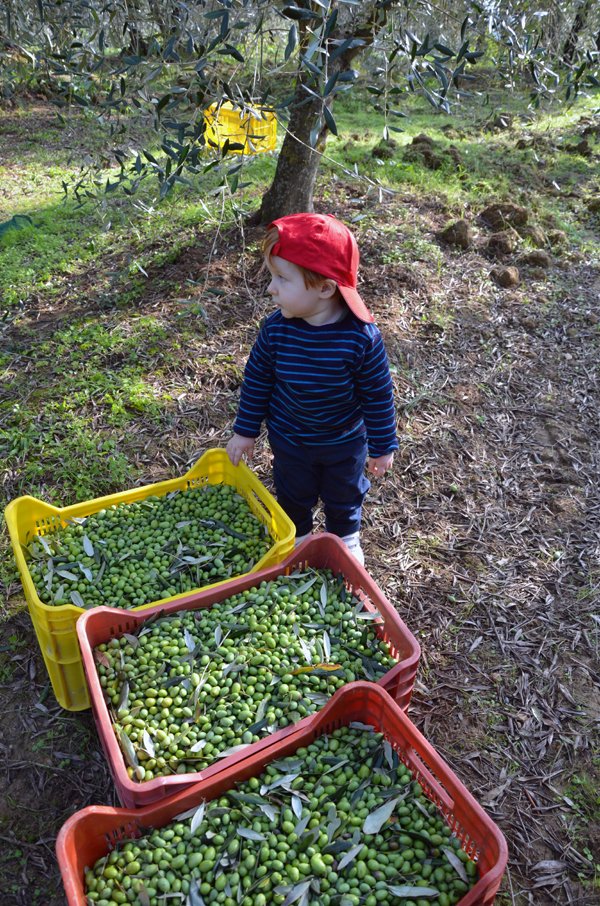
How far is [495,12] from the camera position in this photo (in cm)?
302

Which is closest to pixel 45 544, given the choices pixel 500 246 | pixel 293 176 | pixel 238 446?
pixel 238 446

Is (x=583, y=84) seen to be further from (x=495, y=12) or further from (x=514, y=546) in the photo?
(x=514, y=546)

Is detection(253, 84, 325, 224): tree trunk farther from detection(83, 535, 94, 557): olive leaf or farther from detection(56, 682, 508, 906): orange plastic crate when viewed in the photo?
detection(56, 682, 508, 906): orange plastic crate

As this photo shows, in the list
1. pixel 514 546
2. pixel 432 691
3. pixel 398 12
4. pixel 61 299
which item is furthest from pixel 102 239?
pixel 432 691

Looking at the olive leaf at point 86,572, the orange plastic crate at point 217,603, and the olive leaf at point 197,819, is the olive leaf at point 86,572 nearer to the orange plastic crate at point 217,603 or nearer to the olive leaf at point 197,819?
the orange plastic crate at point 217,603

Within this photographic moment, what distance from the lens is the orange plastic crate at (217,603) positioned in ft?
6.06

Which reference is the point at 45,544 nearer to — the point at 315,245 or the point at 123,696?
the point at 123,696

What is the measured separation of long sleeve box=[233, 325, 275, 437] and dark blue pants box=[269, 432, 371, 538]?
0.12m

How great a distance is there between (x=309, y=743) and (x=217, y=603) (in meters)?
0.62

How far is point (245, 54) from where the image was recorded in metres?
2.97

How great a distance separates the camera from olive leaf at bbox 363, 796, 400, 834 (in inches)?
72.2

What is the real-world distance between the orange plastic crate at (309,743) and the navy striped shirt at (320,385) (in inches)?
41.0

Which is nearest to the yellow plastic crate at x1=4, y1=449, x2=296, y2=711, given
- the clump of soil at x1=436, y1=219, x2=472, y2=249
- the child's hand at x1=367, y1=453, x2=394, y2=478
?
the child's hand at x1=367, y1=453, x2=394, y2=478

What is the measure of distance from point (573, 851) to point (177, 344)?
11.3 ft
